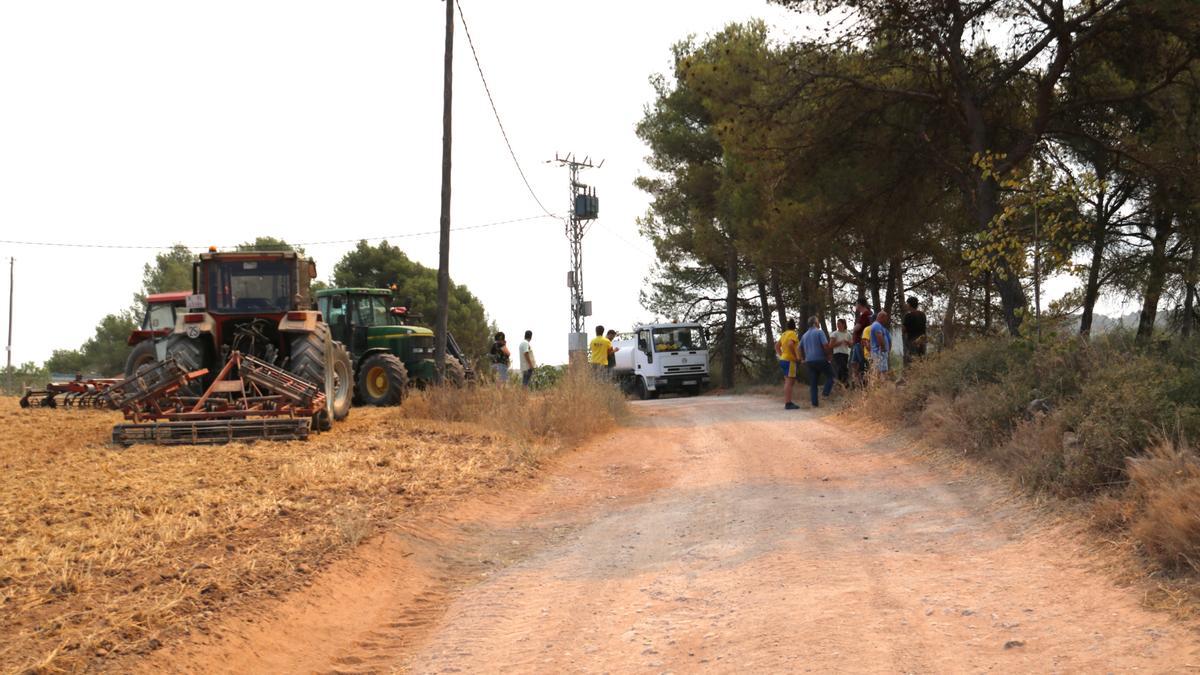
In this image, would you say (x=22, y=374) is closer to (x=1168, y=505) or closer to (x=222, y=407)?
(x=222, y=407)

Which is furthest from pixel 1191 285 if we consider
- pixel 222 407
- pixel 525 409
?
pixel 222 407

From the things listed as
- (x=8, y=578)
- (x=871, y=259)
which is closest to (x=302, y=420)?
(x=8, y=578)

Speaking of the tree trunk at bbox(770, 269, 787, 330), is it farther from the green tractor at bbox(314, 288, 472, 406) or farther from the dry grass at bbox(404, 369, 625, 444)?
the dry grass at bbox(404, 369, 625, 444)

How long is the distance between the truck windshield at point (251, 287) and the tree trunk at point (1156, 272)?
18.1 meters

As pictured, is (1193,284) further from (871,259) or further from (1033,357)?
(1033,357)

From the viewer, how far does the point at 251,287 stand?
16312mm

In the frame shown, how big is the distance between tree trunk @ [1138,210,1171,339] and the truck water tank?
14774 millimetres

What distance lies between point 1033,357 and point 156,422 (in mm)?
9900

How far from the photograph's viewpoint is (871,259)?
2566 centimetres

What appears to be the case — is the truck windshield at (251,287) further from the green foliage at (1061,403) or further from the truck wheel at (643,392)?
the truck wheel at (643,392)

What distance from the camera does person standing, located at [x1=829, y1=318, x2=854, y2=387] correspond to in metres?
21.6

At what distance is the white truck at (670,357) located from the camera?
111 ft

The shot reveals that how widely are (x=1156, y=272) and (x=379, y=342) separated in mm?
17057

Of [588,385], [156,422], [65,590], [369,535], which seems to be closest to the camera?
[65,590]
